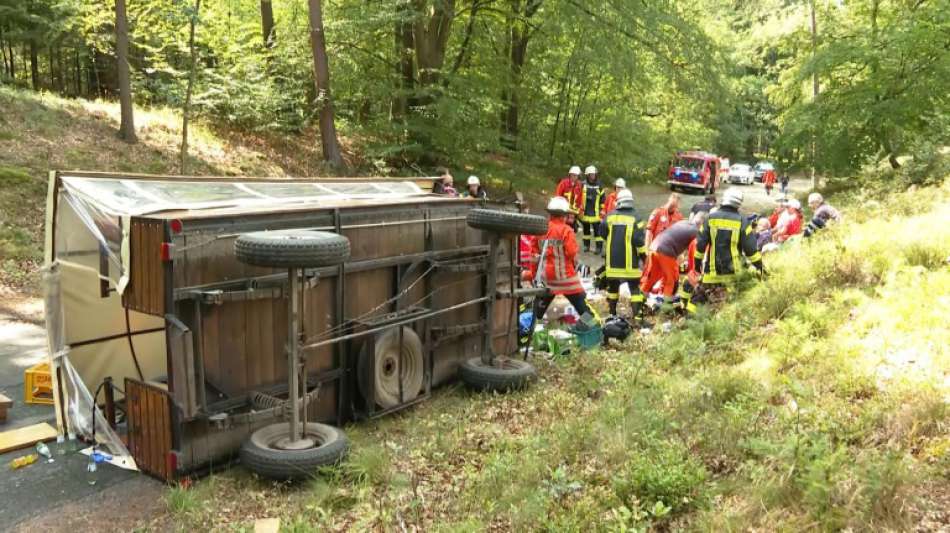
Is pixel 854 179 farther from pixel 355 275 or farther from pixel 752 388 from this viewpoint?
pixel 355 275

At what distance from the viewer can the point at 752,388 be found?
4988 mm

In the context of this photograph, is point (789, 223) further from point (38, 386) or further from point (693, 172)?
point (693, 172)

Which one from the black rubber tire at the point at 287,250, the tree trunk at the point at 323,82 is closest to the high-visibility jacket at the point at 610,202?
the tree trunk at the point at 323,82

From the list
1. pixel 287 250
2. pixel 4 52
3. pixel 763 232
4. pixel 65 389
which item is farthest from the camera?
pixel 4 52

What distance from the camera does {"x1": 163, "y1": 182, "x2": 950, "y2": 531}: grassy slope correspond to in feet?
11.2

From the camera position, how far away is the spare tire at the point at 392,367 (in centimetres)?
562

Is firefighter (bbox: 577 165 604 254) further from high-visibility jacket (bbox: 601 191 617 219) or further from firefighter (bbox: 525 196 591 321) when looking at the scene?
firefighter (bbox: 525 196 591 321)

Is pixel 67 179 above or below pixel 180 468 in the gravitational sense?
above

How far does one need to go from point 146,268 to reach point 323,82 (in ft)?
40.3

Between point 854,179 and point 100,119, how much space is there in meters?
19.8

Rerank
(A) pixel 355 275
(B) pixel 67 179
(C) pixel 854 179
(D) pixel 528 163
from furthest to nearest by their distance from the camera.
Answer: (D) pixel 528 163, (C) pixel 854 179, (A) pixel 355 275, (B) pixel 67 179

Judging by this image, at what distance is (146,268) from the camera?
4438 millimetres

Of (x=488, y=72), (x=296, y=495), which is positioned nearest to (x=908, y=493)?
(x=296, y=495)

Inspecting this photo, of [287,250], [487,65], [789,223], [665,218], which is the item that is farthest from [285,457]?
A: [487,65]
